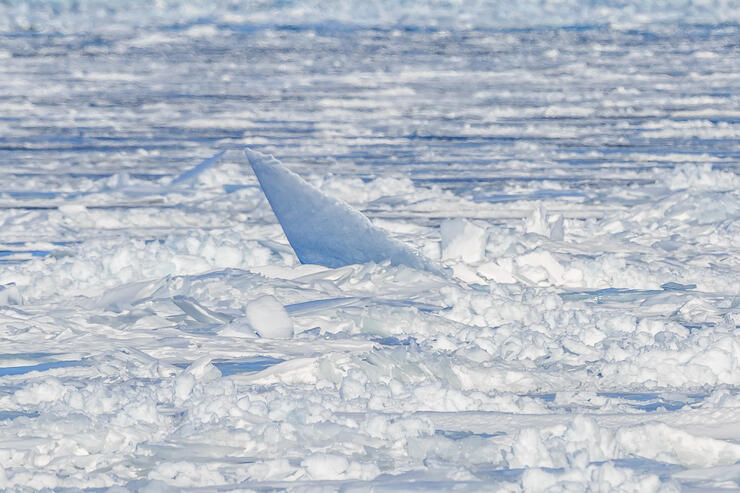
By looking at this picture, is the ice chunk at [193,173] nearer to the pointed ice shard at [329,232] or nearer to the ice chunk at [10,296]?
the pointed ice shard at [329,232]

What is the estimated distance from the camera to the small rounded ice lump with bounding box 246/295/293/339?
563cm

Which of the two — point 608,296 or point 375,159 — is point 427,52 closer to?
point 375,159

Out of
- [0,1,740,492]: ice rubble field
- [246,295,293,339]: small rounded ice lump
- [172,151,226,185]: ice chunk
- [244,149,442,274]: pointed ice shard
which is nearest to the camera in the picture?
[0,1,740,492]: ice rubble field

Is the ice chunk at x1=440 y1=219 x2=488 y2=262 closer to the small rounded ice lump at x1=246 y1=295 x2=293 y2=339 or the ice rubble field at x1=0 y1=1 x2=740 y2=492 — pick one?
the ice rubble field at x1=0 y1=1 x2=740 y2=492

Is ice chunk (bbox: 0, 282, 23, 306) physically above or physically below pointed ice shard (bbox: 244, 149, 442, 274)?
below

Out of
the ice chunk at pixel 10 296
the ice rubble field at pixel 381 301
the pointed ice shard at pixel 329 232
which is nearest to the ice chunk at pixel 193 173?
the ice rubble field at pixel 381 301

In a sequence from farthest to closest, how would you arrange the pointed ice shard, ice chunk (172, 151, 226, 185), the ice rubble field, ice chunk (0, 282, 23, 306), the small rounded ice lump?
ice chunk (172, 151, 226, 185) → the pointed ice shard → ice chunk (0, 282, 23, 306) → the small rounded ice lump → the ice rubble field

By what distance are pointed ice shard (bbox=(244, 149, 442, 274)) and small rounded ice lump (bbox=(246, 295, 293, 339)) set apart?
980mm

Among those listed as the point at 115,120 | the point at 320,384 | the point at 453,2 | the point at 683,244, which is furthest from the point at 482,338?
the point at 453,2

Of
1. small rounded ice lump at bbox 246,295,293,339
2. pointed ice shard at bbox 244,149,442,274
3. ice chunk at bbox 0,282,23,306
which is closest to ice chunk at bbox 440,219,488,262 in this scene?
pointed ice shard at bbox 244,149,442,274

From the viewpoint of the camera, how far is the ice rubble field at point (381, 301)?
13.5 feet

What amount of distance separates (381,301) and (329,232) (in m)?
0.67

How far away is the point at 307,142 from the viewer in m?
11.9

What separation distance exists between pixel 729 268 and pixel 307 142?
18.2 ft
